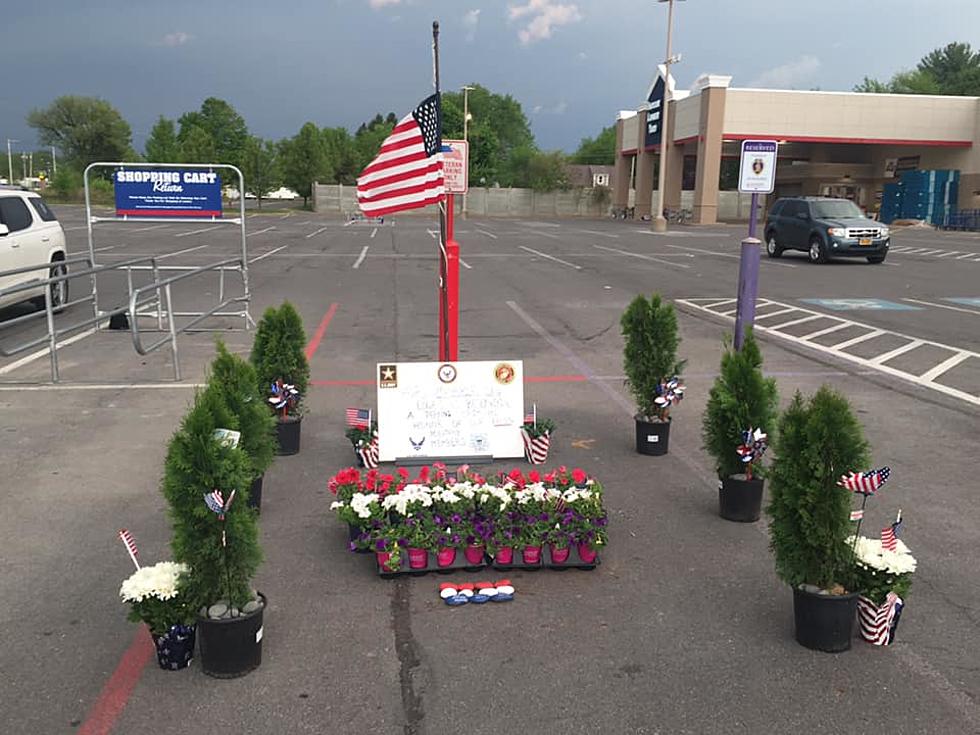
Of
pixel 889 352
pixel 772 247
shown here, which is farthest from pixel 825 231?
pixel 889 352

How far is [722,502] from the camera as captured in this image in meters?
5.71

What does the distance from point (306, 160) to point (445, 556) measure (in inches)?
3359

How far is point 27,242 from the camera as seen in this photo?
42.5 ft

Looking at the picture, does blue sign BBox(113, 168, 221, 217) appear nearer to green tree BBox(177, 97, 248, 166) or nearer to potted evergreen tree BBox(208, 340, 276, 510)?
potted evergreen tree BBox(208, 340, 276, 510)

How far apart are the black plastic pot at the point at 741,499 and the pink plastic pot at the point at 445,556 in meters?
1.96

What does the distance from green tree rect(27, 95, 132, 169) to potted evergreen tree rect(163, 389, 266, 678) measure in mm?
117826

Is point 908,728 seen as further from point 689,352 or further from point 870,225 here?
point 870,225

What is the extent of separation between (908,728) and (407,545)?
2559mm

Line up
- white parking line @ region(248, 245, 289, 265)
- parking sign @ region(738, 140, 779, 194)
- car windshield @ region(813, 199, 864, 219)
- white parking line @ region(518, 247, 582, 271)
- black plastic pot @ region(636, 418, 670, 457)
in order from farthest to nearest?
1. car windshield @ region(813, 199, 864, 219)
2. white parking line @ region(248, 245, 289, 265)
3. white parking line @ region(518, 247, 582, 271)
4. parking sign @ region(738, 140, 779, 194)
5. black plastic pot @ region(636, 418, 670, 457)

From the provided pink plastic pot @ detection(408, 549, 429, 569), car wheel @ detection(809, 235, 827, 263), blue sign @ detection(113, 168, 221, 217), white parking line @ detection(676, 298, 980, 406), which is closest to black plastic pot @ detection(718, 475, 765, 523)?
pink plastic pot @ detection(408, 549, 429, 569)

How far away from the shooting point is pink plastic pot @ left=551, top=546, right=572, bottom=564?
4840 mm

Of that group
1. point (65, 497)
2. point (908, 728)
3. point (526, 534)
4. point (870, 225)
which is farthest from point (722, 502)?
point (870, 225)

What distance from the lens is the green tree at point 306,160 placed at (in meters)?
84.6

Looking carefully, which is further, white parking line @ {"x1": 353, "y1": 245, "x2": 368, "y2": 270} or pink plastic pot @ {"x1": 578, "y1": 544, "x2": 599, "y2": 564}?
white parking line @ {"x1": 353, "y1": 245, "x2": 368, "y2": 270}
